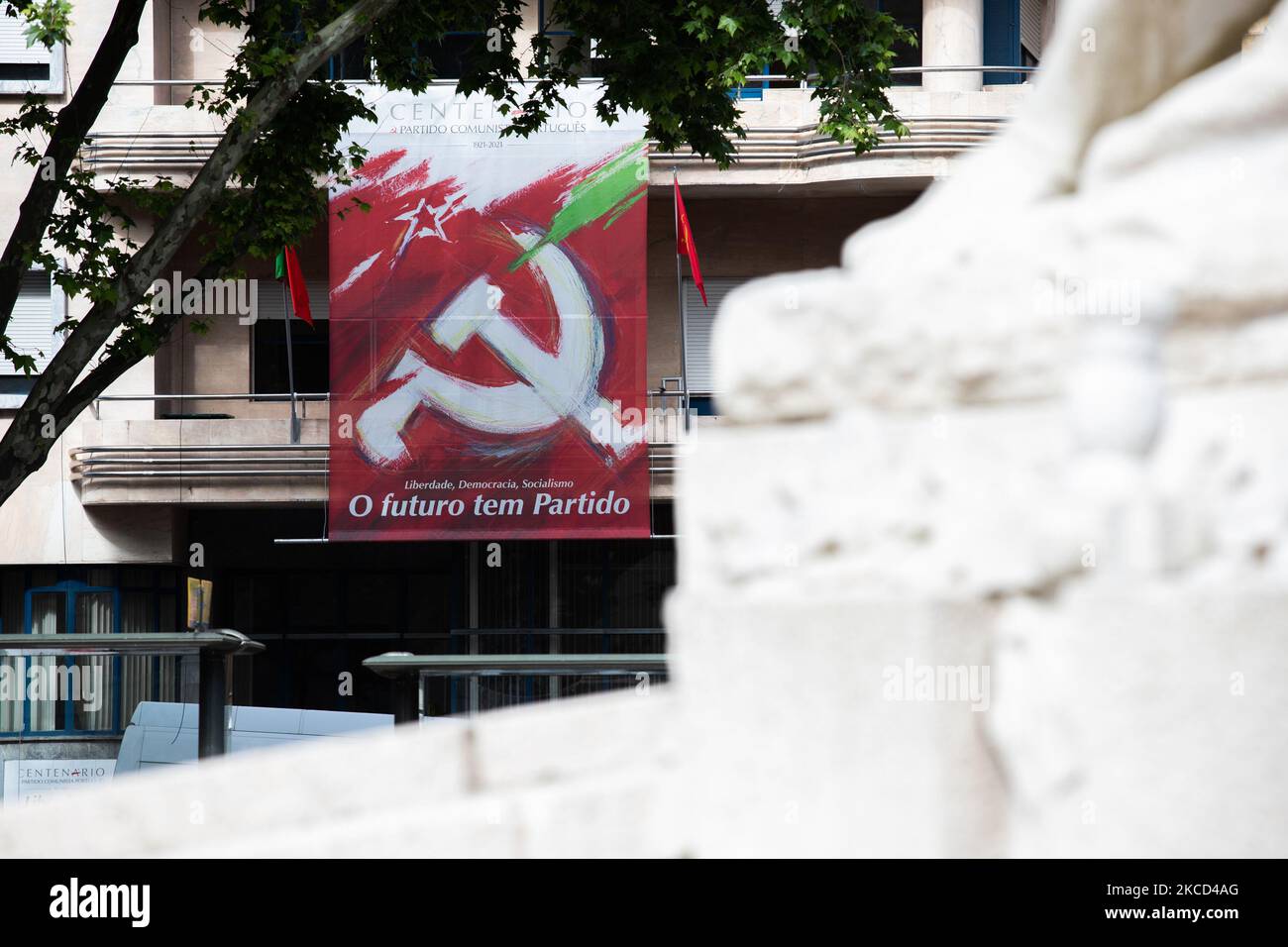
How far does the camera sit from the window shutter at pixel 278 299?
17391 mm

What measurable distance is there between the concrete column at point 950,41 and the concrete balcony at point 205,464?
4.33m

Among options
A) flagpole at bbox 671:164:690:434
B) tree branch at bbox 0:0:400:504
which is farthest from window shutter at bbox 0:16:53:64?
tree branch at bbox 0:0:400:504

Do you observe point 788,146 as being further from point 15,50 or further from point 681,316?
point 15,50

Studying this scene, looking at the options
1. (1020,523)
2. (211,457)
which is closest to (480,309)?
(211,457)

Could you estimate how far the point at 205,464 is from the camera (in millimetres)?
16047

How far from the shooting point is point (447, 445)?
53.4 ft

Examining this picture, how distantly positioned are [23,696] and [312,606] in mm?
10551

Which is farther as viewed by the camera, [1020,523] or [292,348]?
[292,348]

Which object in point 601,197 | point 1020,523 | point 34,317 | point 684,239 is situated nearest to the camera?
point 1020,523

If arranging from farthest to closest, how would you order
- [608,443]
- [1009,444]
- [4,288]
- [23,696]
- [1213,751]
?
[608,443] → [4,288] → [23,696] → [1009,444] → [1213,751]

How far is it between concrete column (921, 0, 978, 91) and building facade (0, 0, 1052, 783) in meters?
0.02

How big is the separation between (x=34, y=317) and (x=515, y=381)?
207 inches

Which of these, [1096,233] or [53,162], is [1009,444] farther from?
[53,162]
